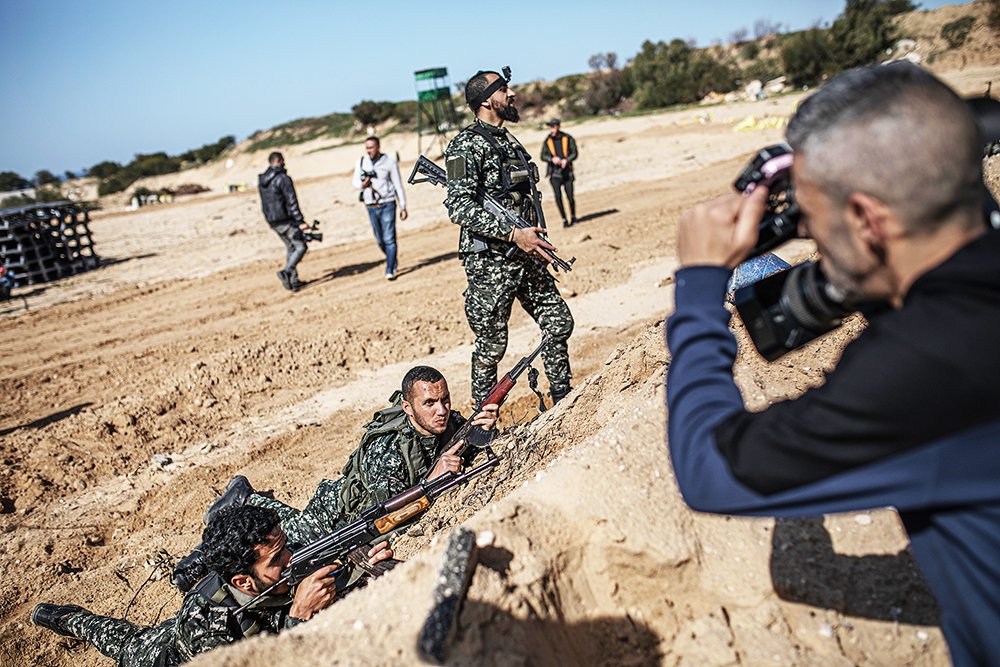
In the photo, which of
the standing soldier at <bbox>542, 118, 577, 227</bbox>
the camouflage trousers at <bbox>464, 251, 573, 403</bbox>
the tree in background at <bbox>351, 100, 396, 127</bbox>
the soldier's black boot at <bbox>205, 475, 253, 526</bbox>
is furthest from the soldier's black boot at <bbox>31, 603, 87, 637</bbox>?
the tree in background at <bbox>351, 100, 396, 127</bbox>

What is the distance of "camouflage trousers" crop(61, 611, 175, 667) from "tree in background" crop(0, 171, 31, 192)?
52.1m

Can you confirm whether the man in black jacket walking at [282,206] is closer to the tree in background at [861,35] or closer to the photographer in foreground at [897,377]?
the photographer in foreground at [897,377]

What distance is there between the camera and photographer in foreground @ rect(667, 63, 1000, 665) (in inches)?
40.2

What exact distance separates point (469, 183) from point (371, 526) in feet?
7.76

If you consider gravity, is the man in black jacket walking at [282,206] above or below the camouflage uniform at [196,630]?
above

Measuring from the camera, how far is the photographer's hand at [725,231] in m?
1.34

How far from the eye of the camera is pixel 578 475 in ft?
7.82

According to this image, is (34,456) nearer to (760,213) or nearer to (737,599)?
(737,599)

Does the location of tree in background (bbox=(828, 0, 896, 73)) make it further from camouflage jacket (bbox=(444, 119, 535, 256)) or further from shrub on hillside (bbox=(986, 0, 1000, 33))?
camouflage jacket (bbox=(444, 119, 535, 256))

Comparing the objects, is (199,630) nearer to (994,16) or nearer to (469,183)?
(469,183)

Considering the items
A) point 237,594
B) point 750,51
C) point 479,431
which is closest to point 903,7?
point 750,51

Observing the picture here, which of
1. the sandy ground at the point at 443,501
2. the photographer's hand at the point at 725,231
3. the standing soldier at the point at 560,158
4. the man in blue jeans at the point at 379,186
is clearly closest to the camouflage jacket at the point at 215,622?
the sandy ground at the point at 443,501

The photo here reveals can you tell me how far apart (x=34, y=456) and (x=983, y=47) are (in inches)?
1259

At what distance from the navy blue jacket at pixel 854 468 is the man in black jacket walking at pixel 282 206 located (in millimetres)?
9417
